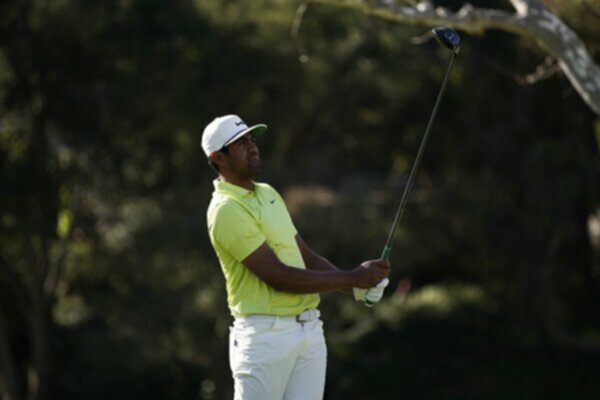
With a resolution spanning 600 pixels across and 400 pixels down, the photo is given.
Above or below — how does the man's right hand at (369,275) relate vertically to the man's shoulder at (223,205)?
below

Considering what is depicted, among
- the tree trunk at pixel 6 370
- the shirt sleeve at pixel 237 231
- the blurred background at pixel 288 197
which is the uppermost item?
the shirt sleeve at pixel 237 231

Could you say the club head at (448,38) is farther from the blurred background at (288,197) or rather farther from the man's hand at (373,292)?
the blurred background at (288,197)

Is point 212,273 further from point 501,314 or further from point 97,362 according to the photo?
point 501,314

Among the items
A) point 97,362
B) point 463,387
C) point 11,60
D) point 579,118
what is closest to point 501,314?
point 463,387

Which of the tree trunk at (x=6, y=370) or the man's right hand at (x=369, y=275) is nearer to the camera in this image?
the man's right hand at (x=369, y=275)

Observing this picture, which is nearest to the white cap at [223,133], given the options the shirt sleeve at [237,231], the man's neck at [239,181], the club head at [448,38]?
the man's neck at [239,181]

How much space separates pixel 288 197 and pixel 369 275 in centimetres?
1011

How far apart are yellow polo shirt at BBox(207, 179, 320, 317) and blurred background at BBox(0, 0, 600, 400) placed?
8339 millimetres

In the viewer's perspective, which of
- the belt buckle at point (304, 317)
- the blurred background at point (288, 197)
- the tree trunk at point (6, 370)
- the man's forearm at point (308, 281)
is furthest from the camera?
the tree trunk at point (6, 370)

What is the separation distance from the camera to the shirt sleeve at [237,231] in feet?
16.0

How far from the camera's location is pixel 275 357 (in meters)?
4.89

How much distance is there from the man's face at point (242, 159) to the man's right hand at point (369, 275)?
58 cm

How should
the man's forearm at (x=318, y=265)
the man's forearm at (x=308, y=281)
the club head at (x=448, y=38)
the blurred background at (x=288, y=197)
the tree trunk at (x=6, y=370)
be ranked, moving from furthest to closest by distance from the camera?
the tree trunk at (x=6, y=370) < the blurred background at (x=288, y=197) < the club head at (x=448, y=38) < the man's forearm at (x=318, y=265) < the man's forearm at (x=308, y=281)

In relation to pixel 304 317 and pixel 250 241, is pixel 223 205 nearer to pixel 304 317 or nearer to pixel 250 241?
pixel 250 241
